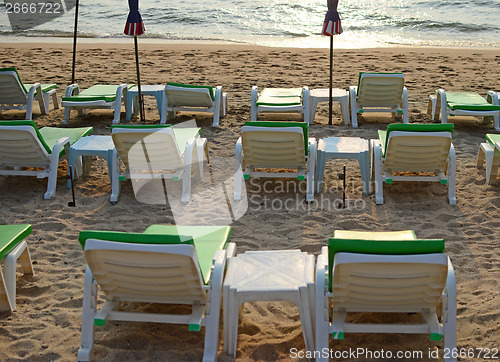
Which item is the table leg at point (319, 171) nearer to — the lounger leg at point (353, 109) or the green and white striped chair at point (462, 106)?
the lounger leg at point (353, 109)

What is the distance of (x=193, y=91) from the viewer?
8.38 m

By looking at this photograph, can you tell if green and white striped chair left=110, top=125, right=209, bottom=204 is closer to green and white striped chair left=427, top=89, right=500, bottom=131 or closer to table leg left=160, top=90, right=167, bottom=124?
table leg left=160, top=90, right=167, bottom=124

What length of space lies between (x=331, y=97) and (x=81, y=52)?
807 cm

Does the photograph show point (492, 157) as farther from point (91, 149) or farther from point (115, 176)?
point (91, 149)

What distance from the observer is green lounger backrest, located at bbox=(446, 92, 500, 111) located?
26.5ft

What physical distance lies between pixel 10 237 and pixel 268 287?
2.01 meters

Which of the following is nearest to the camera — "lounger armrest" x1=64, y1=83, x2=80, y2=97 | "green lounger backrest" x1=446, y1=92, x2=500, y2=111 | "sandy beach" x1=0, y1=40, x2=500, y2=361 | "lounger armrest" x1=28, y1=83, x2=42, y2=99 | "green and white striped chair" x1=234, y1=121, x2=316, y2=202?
"sandy beach" x1=0, y1=40, x2=500, y2=361

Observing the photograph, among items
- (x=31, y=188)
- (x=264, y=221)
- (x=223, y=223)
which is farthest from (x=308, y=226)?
(x=31, y=188)

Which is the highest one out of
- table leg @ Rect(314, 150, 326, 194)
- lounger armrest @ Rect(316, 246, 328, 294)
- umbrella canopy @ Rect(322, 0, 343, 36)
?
umbrella canopy @ Rect(322, 0, 343, 36)

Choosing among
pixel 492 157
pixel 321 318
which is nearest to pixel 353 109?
pixel 492 157

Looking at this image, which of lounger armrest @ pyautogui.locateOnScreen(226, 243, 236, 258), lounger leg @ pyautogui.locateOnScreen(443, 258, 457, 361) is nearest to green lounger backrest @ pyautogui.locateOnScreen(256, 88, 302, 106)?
lounger armrest @ pyautogui.locateOnScreen(226, 243, 236, 258)

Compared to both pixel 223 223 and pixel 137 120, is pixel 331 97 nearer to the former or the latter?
pixel 137 120

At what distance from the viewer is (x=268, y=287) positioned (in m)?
3.56

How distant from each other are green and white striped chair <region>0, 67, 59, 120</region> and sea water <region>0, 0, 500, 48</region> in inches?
404
